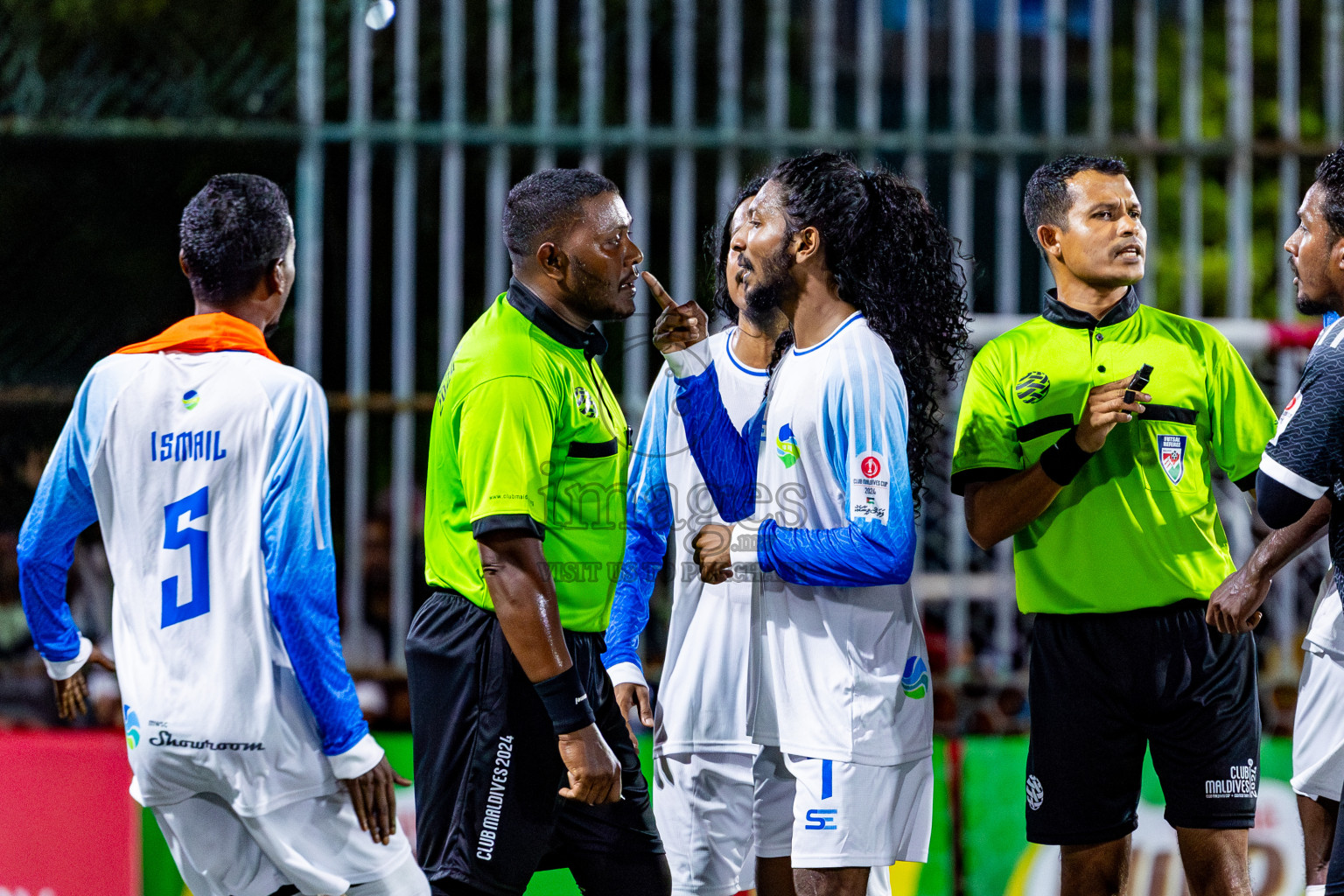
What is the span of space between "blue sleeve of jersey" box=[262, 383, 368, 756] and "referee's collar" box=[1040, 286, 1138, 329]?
6.44 ft

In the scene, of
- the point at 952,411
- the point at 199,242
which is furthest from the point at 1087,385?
the point at 952,411

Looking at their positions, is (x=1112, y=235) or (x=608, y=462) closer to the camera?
(x=608, y=462)

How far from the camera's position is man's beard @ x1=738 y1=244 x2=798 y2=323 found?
11.8 feet

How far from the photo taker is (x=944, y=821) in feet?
19.3

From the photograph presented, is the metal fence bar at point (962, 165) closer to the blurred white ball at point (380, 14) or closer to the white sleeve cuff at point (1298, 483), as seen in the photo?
the blurred white ball at point (380, 14)

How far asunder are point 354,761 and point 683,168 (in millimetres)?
4239

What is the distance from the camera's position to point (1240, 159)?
24.0 ft

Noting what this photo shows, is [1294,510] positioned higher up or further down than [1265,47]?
further down

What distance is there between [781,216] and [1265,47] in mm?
9540

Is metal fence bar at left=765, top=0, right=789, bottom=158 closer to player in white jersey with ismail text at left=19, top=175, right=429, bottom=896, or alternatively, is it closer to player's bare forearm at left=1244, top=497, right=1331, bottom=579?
player's bare forearm at left=1244, top=497, right=1331, bottom=579

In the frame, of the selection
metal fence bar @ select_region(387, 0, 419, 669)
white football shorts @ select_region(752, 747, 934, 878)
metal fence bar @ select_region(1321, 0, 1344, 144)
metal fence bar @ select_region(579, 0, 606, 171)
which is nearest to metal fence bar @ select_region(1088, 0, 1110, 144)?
metal fence bar @ select_region(1321, 0, 1344, 144)

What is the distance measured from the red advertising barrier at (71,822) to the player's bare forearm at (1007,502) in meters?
3.50

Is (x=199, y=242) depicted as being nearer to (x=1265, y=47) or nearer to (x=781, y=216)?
(x=781, y=216)

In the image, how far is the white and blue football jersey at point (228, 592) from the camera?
333cm
